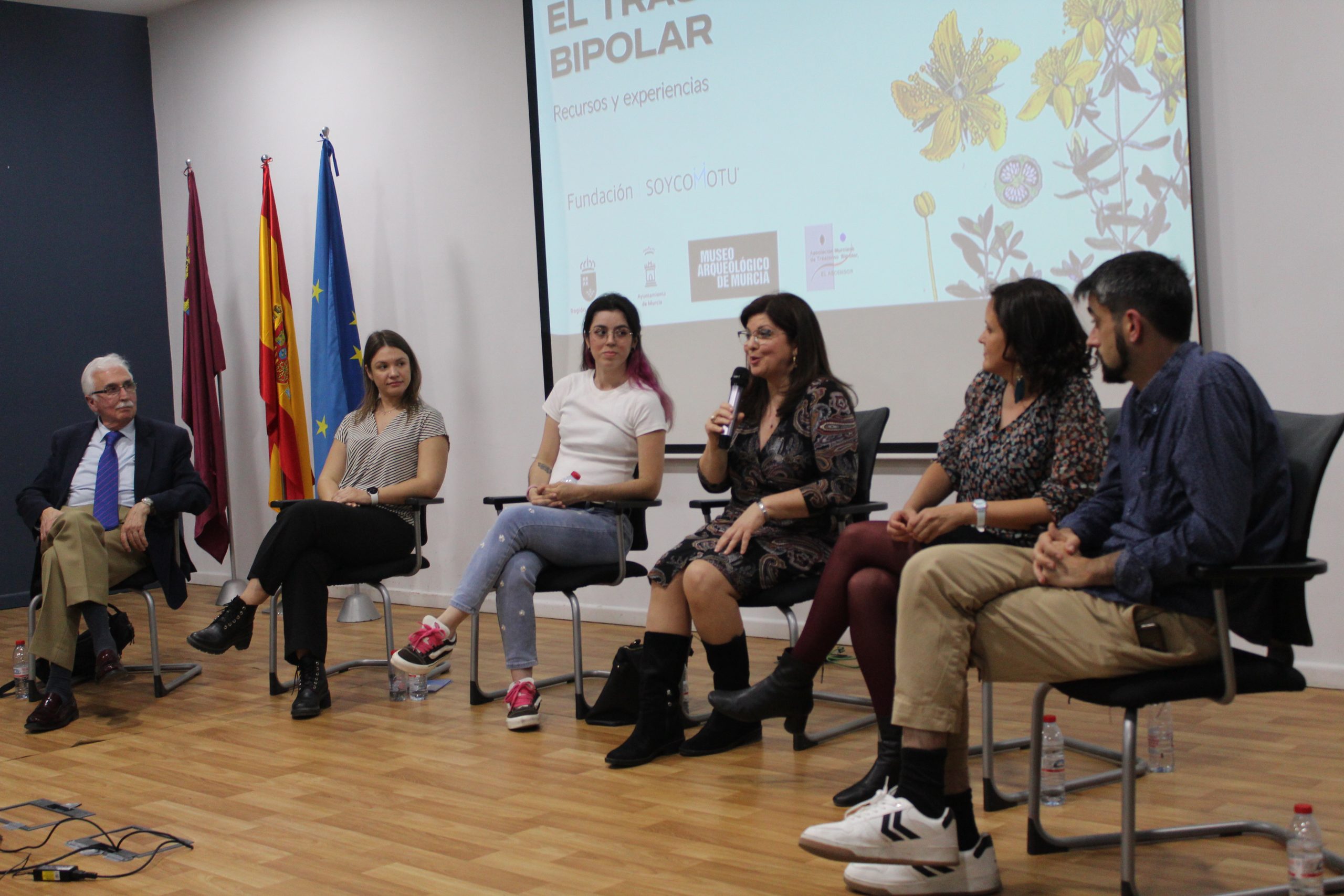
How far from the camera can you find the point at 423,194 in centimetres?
557

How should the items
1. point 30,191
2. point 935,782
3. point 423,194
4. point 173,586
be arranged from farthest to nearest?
point 30,191, point 423,194, point 173,586, point 935,782

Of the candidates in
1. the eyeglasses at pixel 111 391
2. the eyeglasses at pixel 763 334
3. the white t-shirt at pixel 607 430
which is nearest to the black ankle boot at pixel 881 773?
the eyeglasses at pixel 763 334

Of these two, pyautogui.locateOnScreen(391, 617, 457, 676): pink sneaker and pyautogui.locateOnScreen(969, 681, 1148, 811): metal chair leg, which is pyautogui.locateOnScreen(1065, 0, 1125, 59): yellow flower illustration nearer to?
pyautogui.locateOnScreen(969, 681, 1148, 811): metal chair leg

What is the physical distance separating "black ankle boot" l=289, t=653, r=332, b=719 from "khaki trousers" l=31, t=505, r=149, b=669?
0.69m

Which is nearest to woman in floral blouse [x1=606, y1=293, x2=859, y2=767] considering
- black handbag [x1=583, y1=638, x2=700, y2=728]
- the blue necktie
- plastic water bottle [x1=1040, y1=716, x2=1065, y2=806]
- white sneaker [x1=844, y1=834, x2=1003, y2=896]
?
black handbag [x1=583, y1=638, x2=700, y2=728]

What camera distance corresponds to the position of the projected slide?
362 cm

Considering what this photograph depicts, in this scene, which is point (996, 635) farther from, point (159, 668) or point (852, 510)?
point (159, 668)

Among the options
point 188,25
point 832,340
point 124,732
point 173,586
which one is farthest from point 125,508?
point 188,25

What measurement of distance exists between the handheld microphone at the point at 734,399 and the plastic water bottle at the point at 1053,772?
962 mm

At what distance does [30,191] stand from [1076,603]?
5.94m

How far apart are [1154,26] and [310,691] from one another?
306 centimetres

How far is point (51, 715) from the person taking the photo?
361 cm

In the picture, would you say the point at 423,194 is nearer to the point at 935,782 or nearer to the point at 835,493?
the point at 835,493

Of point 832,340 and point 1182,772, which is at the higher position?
point 832,340
